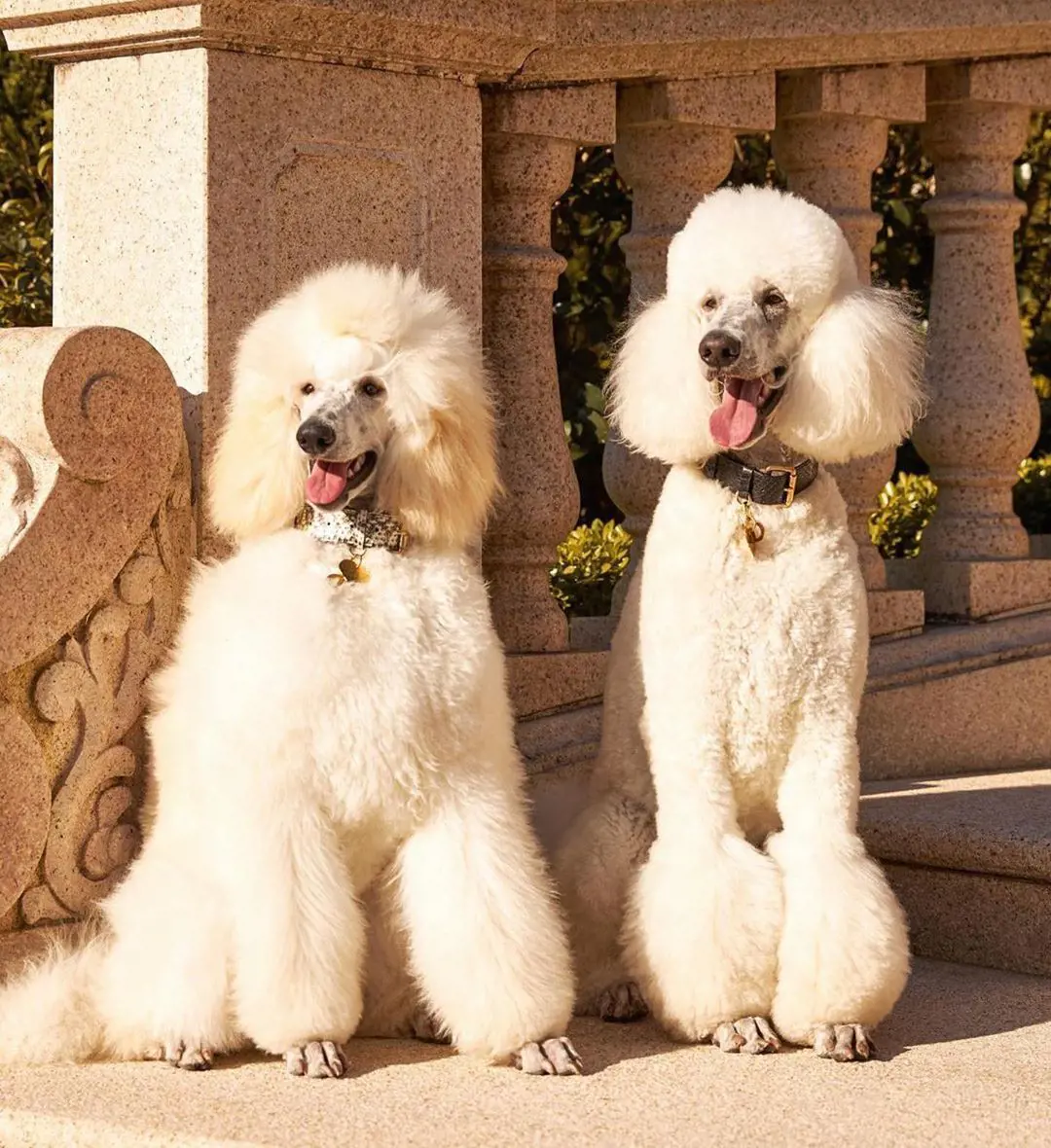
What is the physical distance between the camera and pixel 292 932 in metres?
3.20

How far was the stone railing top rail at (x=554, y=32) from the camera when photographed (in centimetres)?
369

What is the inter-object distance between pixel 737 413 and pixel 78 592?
114 cm

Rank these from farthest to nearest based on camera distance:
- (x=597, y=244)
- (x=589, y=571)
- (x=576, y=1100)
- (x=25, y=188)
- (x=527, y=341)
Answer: (x=25, y=188) → (x=597, y=244) → (x=589, y=571) → (x=527, y=341) → (x=576, y=1100)

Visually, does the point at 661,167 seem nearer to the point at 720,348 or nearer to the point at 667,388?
the point at 667,388

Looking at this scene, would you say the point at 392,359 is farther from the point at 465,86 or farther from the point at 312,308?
the point at 465,86

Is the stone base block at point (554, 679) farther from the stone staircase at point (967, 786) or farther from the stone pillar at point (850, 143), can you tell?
the stone pillar at point (850, 143)

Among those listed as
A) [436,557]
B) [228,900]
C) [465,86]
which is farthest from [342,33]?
[228,900]

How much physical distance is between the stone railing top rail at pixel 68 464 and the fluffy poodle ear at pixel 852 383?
1.07 metres

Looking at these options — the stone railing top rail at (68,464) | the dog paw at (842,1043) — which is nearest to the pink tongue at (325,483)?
the stone railing top rail at (68,464)

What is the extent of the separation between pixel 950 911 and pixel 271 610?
63.7 inches

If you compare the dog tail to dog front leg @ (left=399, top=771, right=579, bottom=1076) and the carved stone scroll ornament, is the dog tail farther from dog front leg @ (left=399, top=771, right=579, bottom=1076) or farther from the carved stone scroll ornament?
dog front leg @ (left=399, top=771, right=579, bottom=1076)

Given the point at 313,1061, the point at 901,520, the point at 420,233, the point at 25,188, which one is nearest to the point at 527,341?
the point at 420,233

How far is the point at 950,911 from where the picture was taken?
4.11 meters

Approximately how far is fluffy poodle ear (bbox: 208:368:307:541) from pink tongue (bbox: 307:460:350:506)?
4 centimetres
